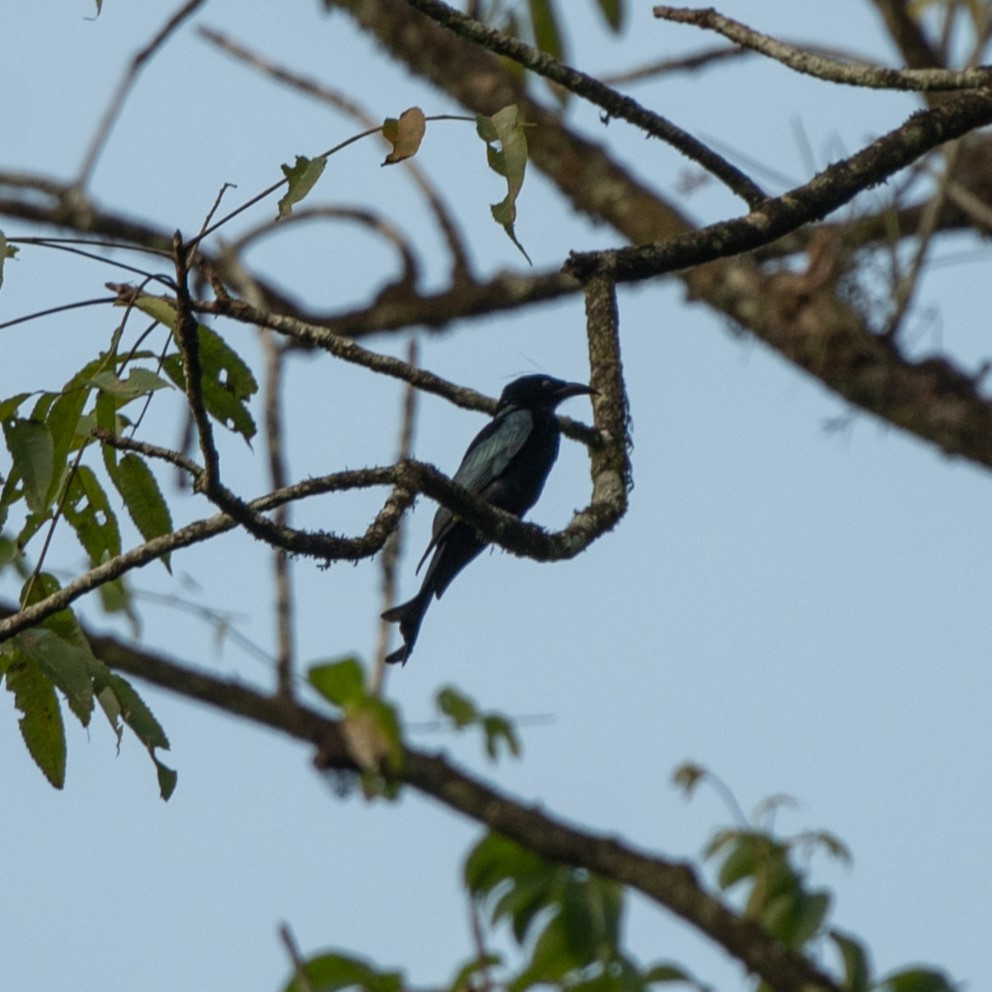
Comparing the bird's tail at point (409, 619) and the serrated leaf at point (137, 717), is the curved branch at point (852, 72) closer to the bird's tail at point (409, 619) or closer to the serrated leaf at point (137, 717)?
the bird's tail at point (409, 619)

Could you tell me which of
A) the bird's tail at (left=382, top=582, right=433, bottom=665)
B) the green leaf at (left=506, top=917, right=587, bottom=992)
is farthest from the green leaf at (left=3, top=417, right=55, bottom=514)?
the green leaf at (left=506, top=917, right=587, bottom=992)

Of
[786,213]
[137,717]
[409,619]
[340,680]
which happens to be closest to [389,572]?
[340,680]

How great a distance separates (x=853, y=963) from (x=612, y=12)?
12.9 feet

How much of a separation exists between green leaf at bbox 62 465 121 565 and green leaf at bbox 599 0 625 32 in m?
4.27

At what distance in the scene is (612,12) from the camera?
23.9 ft

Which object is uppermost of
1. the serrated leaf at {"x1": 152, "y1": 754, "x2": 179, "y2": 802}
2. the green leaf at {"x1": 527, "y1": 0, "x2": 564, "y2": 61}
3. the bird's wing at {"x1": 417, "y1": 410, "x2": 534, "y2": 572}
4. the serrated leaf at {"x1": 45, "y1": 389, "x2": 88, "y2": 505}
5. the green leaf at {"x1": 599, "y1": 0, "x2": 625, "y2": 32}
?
the green leaf at {"x1": 599, "y1": 0, "x2": 625, "y2": 32}

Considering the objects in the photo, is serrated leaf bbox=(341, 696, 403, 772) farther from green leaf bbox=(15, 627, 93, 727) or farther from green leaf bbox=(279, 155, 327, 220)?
green leaf bbox=(279, 155, 327, 220)

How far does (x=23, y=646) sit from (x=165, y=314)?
0.67 m

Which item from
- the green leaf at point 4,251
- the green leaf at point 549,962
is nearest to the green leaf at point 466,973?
the green leaf at point 549,962

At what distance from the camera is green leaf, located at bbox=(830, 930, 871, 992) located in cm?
672

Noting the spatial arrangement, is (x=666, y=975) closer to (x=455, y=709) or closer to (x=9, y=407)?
(x=455, y=709)

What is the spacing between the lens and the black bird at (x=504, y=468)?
5.30 meters

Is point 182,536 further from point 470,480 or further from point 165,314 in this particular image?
point 470,480

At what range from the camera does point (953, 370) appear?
27.5ft
